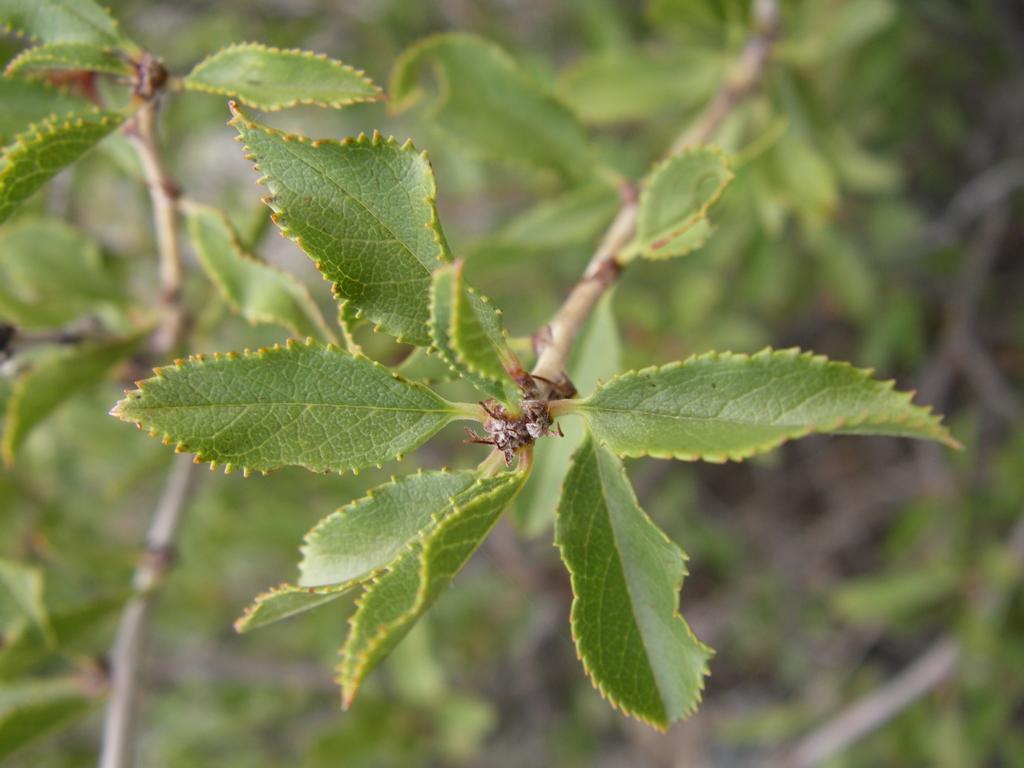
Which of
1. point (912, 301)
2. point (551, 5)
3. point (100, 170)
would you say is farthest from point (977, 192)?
point (100, 170)

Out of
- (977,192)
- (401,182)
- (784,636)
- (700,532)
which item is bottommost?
(784,636)

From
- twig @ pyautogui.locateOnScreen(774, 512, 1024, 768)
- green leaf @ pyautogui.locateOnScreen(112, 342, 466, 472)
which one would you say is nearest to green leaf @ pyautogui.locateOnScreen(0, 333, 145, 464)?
green leaf @ pyautogui.locateOnScreen(112, 342, 466, 472)

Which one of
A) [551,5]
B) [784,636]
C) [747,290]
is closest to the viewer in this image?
[747,290]

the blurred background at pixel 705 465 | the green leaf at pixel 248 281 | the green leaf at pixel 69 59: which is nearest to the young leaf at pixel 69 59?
the green leaf at pixel 69 59

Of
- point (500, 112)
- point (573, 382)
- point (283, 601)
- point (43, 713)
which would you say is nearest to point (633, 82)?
point (500, 112)

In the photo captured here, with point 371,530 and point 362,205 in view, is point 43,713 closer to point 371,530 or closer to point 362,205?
point 371,530

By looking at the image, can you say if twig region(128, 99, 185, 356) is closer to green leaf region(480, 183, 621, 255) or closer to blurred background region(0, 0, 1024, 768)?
blurred background region(0, 0, 1024, 768)

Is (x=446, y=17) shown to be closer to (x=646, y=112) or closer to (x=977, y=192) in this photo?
(x=646, y=112)

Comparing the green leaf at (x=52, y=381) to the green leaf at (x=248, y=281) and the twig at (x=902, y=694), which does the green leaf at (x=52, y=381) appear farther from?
the twig at (x=902, y=694)
